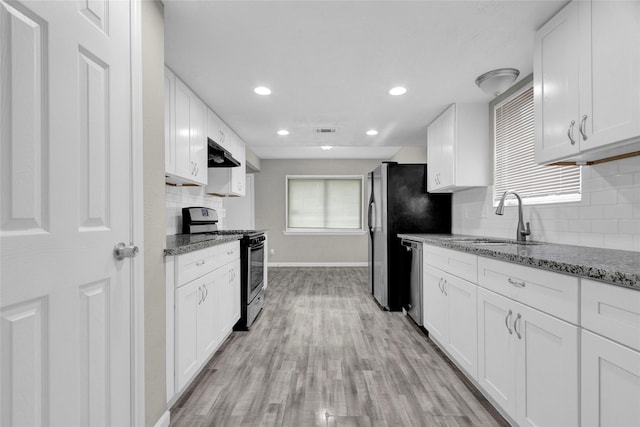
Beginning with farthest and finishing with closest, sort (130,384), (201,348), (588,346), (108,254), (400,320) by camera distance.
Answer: (400,320), (201,348), (130,384), (108,254), (588,346)

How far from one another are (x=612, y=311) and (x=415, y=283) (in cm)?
224

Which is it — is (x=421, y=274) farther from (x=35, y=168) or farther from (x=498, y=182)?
(x=35, y=168)

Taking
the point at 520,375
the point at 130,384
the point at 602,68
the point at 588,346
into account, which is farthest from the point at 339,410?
the point at 602,68

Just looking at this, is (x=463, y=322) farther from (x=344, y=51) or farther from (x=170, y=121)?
(x=170, y=121)

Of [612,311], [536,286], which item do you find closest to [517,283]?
[536,286]

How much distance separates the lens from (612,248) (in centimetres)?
174

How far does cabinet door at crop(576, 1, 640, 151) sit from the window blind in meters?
5.43

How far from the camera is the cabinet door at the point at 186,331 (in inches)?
70.7

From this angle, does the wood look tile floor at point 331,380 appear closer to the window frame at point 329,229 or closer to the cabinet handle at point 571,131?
the cabinet handle at point 571,131

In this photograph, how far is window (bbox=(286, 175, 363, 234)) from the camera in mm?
6965

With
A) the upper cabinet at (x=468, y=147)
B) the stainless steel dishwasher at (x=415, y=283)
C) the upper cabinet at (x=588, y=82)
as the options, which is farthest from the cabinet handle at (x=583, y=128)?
the stainless steel dishwasher at (x=415, y=283)

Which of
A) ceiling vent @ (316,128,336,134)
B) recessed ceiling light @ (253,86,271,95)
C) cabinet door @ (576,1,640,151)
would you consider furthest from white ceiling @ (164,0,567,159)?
ceiling vent @ (316,128,336,134)

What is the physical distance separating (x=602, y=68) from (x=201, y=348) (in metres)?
2.69

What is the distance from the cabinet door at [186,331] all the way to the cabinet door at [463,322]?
67.8 inches
